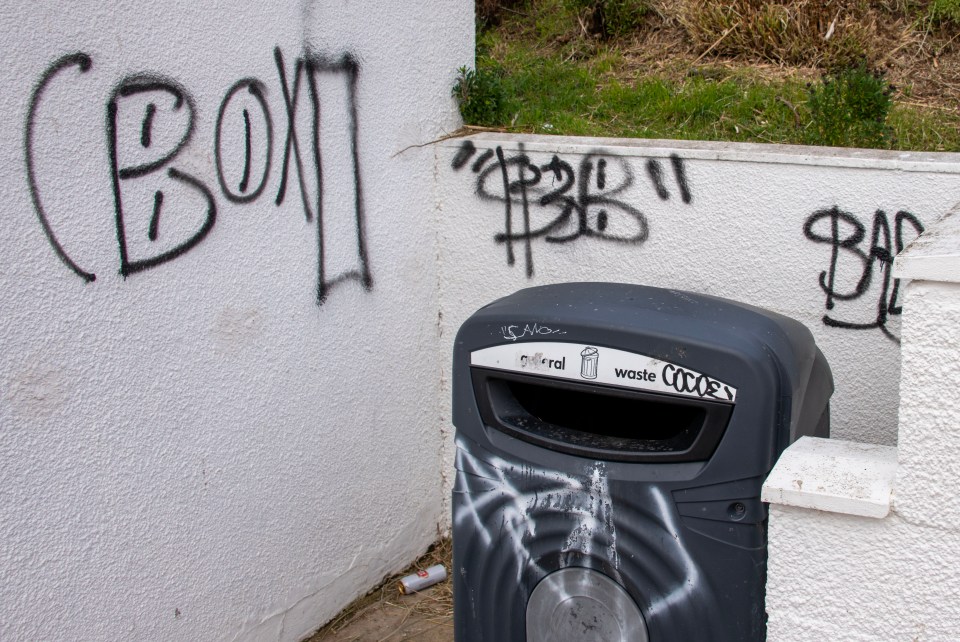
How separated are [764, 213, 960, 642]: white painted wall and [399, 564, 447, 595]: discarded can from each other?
1830 mm

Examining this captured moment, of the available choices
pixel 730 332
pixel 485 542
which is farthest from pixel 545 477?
pixel 730 332

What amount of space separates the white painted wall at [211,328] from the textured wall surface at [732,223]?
330 millimetres

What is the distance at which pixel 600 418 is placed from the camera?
2.20 metres

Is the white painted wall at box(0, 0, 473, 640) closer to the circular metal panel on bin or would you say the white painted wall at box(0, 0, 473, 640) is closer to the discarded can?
the discarded can

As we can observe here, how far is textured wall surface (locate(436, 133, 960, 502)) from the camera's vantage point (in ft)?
8.92

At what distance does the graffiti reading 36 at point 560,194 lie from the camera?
3078 millimetres

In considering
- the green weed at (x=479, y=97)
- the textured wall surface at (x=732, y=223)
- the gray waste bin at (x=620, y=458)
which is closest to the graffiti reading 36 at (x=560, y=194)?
the textured wall surface at (x=732, y=223)

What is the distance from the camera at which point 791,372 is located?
190 cm

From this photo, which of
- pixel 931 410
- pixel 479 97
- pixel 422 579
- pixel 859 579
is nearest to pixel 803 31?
pixel 479 97

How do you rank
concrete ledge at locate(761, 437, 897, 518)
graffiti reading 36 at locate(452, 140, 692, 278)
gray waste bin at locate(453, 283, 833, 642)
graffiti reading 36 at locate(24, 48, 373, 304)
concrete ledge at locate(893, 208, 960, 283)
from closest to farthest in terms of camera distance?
1. concrete ledge at locate(893, 208, 960, 283)
2. concrete ledge at locate(761, 437, 897, 518)
3. gray waste bin at locate(453, 283, 833, 642)
4. graffiti reading 36 at locate(24, 48, 373, 304)
5. graffiti reading 36 at locate(452, 140, 692, 278)

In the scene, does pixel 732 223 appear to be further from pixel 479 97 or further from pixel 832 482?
pixel 832 482

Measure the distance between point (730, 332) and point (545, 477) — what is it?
0.49m

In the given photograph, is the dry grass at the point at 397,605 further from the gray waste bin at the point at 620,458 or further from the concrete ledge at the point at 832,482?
the concrete ledge at the point at 832,482

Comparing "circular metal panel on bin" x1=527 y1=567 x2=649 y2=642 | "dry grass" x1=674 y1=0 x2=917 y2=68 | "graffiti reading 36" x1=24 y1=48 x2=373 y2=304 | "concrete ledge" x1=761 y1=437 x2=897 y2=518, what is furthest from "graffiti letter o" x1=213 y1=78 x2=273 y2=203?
"dry grass" x1=674 y1=0 x2=917 y2=68
